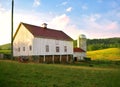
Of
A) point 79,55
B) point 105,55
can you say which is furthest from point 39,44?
point 105,55

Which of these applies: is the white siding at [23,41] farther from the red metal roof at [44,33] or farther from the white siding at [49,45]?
the white siding at [49,45]

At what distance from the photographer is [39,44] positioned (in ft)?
137

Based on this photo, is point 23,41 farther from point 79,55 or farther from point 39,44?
point 79,55

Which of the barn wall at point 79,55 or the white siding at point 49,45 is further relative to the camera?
the barn wall at point 79,55

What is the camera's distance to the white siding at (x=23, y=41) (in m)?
41.4

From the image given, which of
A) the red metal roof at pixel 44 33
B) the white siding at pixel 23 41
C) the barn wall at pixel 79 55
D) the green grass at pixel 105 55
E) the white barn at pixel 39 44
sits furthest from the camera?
the green grass at pixel 105 55

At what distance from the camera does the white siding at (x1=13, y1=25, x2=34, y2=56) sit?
136ft

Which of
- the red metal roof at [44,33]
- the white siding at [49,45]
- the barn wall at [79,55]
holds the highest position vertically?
the red metal roof at [44,33]

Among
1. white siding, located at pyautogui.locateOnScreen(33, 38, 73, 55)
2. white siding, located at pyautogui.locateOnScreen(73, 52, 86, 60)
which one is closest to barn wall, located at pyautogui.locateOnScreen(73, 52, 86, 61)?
white siding, located at pyautogui.locateOnScreen(73, 52, 86, 60)

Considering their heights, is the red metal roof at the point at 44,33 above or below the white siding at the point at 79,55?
above

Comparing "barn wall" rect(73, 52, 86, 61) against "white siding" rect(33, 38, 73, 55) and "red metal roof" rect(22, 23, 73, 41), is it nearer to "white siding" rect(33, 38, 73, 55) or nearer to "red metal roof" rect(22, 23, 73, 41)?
"white siding" rect(33, 38, 73, 55)

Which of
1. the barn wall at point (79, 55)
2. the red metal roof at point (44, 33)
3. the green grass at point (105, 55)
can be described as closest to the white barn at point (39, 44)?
the red metal roof at point (44, 33)

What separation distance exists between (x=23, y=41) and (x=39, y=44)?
10.8ft

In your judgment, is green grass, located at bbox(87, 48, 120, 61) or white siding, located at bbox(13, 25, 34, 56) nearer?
white siding, located at bbox(13, 25, 34, 56)
